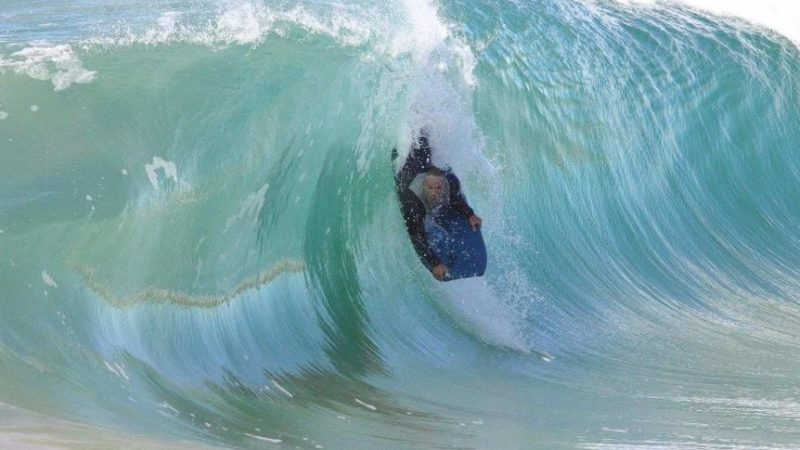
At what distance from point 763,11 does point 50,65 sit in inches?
417

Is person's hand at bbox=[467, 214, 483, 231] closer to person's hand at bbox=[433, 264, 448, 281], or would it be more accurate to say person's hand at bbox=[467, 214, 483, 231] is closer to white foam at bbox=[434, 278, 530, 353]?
person's hand at bbox=[433, 264, 448, 281]

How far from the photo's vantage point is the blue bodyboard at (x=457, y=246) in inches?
305

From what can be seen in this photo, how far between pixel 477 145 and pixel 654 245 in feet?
8.69

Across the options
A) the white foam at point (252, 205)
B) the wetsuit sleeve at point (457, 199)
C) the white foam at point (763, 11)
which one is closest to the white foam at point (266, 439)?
the white foam at point (252, 205)

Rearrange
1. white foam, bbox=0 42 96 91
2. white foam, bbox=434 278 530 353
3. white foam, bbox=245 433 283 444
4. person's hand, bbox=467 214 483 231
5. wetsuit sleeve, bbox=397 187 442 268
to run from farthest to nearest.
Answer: white foam, bbox=434 278 530 353 → wetsuit sleeve, bbox=397 187 442 268 → person's hand, bbox=467 214 483 231 → white foam, bbox=0 42 96 91 → white foam, bbox=245 433 283 444

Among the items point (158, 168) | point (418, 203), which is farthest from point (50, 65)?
point (418, 203)

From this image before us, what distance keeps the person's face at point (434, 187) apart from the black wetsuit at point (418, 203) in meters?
0.10

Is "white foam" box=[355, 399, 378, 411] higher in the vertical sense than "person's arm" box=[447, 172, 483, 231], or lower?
lower

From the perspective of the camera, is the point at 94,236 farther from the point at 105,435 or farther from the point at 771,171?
the point at 771,171

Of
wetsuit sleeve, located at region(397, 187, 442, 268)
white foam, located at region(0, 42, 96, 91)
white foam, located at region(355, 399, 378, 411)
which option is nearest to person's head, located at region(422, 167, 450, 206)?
wetsuit sleeve, located at region(397, 187, 442, 268)

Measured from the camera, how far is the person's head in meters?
7.53

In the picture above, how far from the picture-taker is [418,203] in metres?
7.71

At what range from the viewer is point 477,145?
8.75m

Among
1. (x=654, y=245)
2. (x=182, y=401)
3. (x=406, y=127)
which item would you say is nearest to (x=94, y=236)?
(x=182, y=401)
